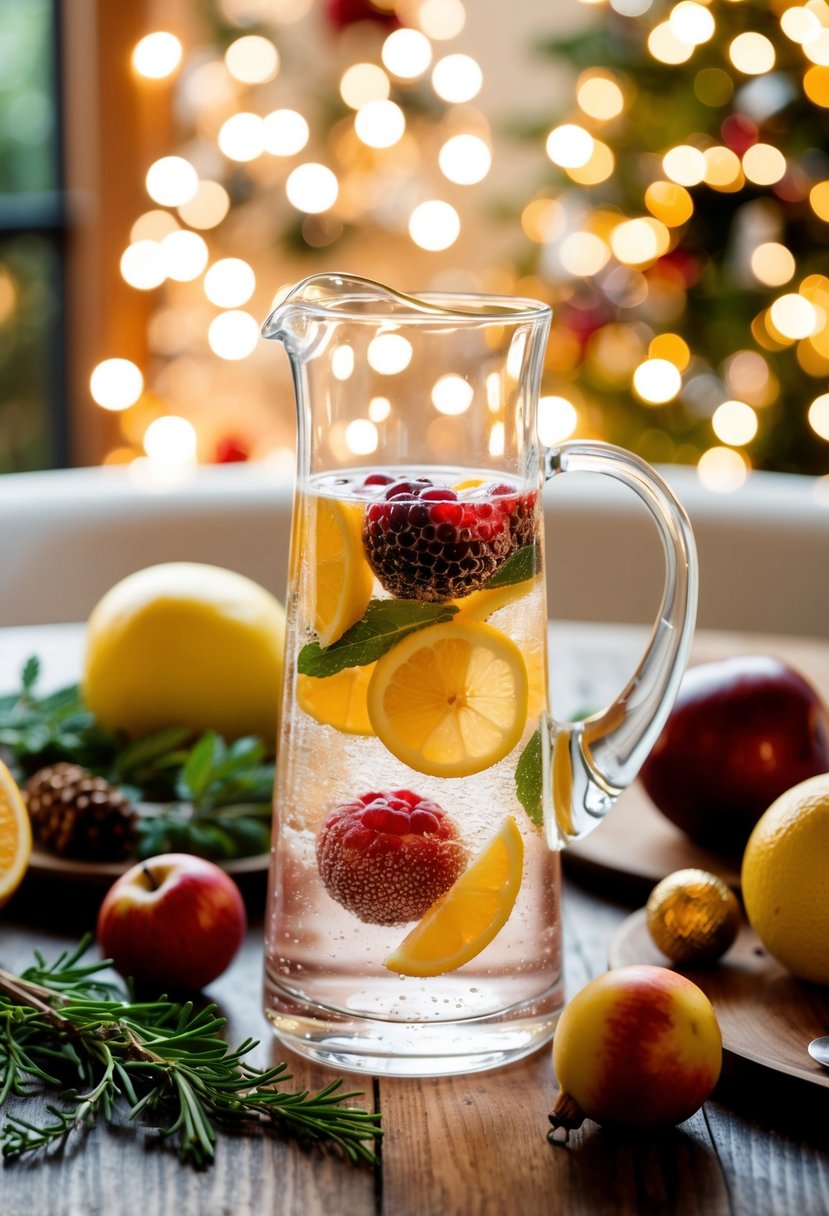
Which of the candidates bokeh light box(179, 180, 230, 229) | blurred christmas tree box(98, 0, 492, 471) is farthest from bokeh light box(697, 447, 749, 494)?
bokeh light box(179, 180, 230, 229)

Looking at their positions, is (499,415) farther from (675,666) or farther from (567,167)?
(567,167)

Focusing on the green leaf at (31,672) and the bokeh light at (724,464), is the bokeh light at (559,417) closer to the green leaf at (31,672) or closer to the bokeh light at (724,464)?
the bokeh light at (724,464)

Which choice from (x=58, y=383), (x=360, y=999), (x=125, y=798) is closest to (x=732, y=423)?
(x=58, y=383)

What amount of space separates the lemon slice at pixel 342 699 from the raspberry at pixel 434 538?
0.05 m

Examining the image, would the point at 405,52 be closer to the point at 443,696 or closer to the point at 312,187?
the point at 312,187

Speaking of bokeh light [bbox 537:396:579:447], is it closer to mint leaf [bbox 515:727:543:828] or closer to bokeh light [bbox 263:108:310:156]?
bokeh light [bbox 263:108:310:156]

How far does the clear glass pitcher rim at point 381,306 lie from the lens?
0.68 m

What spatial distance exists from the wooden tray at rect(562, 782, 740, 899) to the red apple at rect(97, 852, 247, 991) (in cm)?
27

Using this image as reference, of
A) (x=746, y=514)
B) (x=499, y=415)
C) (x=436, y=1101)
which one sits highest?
(x=499, y=415)

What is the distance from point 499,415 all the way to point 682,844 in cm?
40

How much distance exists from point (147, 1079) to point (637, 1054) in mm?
235

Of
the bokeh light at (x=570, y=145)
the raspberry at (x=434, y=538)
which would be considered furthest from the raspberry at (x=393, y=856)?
the bokeh light at (x=570, y=145)

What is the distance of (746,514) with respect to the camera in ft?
5.84

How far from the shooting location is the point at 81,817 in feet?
2.98
